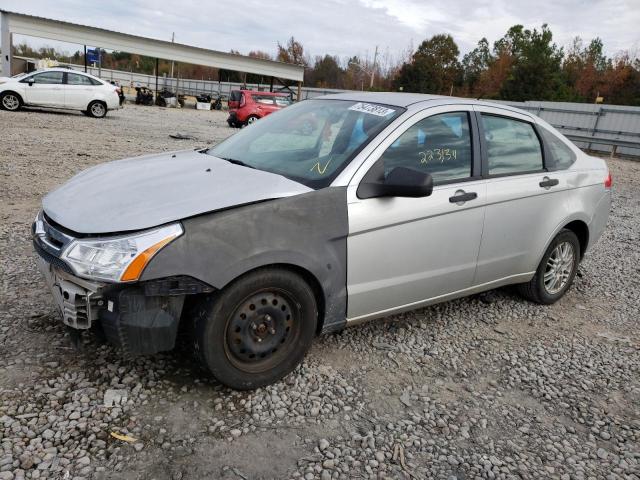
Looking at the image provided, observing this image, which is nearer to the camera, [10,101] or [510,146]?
[510,146]

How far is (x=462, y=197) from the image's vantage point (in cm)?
352

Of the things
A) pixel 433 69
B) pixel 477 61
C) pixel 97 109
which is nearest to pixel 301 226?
pixel 97 109

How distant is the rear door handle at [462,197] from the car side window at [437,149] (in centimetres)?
12

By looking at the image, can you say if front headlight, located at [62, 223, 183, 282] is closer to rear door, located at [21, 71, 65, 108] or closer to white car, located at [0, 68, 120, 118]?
white car, located at [0, 68, 120, 118]

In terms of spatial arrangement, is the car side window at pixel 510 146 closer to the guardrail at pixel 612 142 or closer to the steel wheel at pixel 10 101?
the steel wheel at pixel 10 101

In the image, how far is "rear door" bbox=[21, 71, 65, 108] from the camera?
17.2 meters

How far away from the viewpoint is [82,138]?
12.8 m

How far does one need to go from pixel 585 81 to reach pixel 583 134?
30707mm

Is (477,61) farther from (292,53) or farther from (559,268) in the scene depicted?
(559,268)

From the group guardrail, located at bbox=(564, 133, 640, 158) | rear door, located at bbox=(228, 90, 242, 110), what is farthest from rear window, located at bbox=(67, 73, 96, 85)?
guardrail, located at bbox=(564, 133, 640, 158)

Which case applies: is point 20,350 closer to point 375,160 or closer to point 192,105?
point 375,160

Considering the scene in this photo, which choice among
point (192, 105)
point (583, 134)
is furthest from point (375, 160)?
point (192, 105)

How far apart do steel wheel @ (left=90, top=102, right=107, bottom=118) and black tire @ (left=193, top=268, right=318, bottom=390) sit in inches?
716

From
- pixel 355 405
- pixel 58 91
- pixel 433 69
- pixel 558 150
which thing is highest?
pixel 433 69
